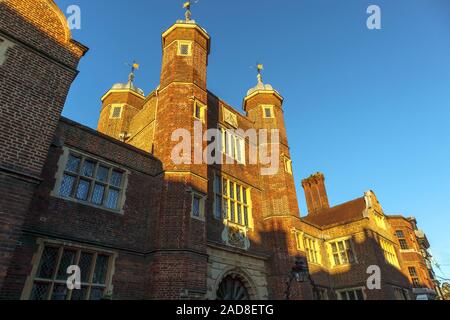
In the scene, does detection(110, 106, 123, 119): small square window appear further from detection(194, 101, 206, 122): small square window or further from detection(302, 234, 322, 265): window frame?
detection(302, 234, 322, 265): window frame

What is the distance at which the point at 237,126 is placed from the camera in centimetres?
1764

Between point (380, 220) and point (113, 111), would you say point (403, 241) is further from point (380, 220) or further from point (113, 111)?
point (113, 111)

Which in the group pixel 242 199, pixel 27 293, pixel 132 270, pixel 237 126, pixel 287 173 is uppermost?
pixel 237 126

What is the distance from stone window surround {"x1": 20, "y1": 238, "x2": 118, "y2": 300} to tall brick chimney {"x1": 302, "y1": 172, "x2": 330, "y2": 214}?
29212mm

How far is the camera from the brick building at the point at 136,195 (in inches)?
299

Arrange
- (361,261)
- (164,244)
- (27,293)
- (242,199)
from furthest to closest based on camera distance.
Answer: (361,261), (242,199), (164,244), (27,293)

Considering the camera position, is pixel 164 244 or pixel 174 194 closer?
pixel 164 244

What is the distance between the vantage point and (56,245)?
27.0ft

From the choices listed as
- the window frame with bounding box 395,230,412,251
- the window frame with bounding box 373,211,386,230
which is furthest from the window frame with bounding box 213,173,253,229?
the window frame with bounding box 395,230,412,251

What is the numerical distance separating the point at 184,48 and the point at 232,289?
38.6ft

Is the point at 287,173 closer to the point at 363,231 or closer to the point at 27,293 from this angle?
the point at 363,231

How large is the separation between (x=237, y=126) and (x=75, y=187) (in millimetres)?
10276
